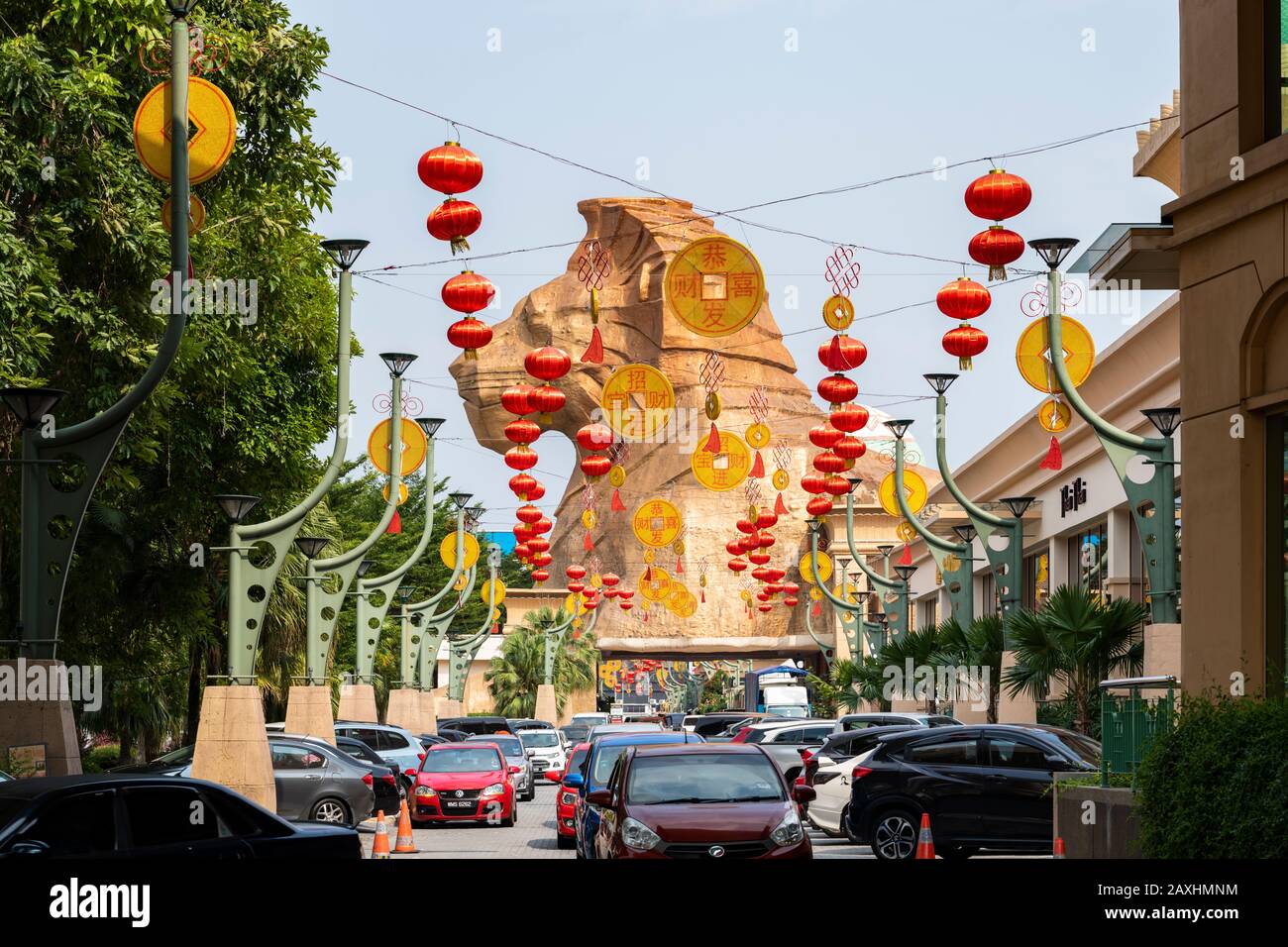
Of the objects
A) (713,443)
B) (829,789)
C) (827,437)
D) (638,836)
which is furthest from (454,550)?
(638,836)

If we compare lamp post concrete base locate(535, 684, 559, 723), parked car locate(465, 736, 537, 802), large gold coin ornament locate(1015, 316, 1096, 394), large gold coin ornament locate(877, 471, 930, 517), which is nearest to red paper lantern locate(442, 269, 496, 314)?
large gold coin ornament locate(1015, 316, 1096, 394)

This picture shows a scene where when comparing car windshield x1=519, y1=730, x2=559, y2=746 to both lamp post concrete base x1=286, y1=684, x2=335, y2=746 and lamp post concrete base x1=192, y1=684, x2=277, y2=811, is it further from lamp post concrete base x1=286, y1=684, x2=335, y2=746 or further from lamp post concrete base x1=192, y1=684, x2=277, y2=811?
lamp post concrete base x1=192, y1=684, x2=277, y2=811

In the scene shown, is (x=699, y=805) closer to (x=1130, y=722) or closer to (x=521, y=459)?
(x=1130, y=722)

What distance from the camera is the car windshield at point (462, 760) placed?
3052cm

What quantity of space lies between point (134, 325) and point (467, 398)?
73.3 m

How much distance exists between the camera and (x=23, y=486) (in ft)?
61.7

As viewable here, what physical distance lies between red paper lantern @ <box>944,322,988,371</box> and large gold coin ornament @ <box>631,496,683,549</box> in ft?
52.9

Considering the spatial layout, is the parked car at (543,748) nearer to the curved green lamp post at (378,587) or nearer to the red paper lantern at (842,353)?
the curved green lamp post at (378,587)

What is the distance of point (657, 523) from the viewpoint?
42.4m

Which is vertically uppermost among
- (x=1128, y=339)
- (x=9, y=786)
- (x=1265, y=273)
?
(x=1128, y=339)

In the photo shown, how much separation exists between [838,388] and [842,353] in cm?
176

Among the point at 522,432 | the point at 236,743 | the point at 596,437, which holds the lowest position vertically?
the point at 236,743
